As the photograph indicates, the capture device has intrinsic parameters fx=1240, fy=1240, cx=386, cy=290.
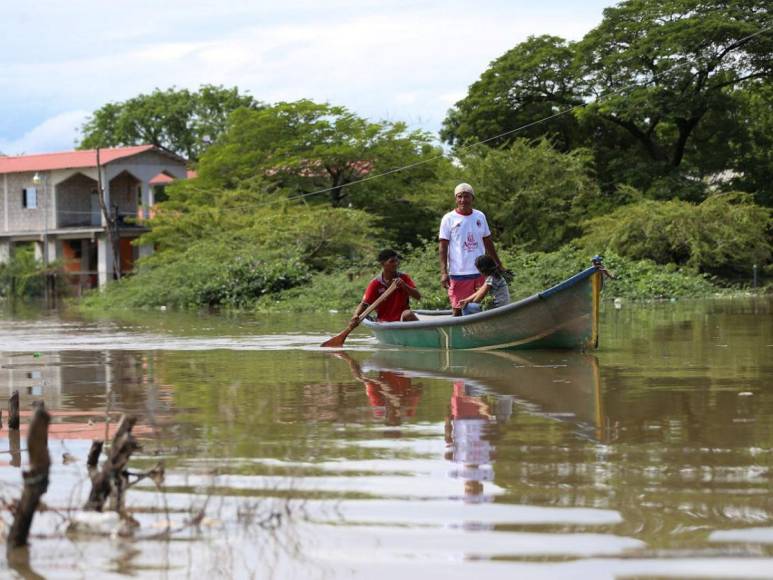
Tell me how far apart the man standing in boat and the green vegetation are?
14700 millimetres

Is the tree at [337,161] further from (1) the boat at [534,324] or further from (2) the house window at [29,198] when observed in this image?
(1) the boat at [534,324]

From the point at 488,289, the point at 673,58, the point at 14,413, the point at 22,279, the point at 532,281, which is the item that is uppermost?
the point at 673,58

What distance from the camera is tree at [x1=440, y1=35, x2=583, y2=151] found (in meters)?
43.2

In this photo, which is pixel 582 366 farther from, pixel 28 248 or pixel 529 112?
pixel 28 248

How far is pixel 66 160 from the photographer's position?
56031 mm

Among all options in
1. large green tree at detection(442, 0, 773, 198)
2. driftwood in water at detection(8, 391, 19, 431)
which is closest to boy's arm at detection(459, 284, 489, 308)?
driftwood in water at detection(8, 391, 19, 431)

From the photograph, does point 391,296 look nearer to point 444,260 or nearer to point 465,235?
point 444,260

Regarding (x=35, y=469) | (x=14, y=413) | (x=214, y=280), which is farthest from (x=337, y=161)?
(x=35, y=469)

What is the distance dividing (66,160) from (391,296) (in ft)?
141

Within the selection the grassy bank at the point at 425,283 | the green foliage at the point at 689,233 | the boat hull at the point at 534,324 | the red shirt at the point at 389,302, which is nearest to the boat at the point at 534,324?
the boat hull at the point at 534,324

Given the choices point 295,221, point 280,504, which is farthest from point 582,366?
point 295,221

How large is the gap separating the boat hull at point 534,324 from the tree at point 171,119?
2271 inches

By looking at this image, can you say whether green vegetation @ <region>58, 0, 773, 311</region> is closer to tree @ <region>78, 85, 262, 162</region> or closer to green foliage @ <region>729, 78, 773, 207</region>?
green foliage @ <region>729, 78, 773, 207</region>

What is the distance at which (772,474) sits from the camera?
6.51 metres
